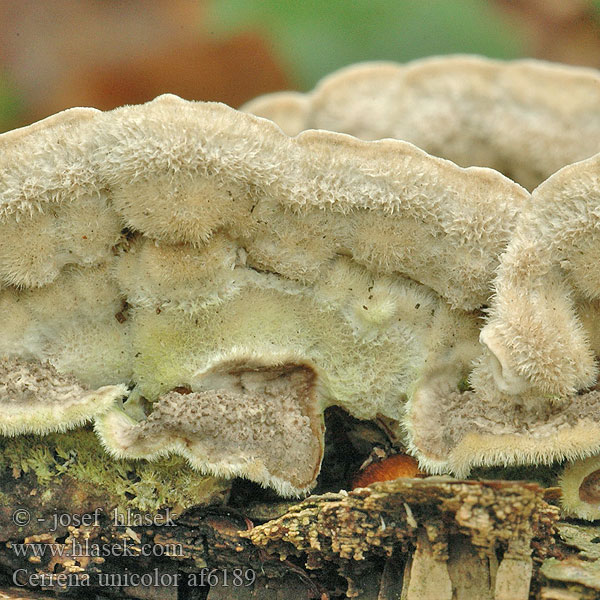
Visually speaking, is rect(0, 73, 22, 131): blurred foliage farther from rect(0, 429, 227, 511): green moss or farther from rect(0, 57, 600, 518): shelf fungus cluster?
rect(0, 429, 227, 511): green moss

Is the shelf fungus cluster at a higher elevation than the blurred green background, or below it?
below

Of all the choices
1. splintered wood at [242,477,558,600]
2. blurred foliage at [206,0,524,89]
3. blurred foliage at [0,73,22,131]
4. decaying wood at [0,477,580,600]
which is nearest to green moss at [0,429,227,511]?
decaying wood at [0,477,580,600]

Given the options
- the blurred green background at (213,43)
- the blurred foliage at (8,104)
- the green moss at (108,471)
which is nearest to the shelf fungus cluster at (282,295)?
the green moss at (108,471)

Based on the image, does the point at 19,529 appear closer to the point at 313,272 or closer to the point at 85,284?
the point at 85,284

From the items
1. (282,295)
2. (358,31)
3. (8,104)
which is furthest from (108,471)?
(358,31)

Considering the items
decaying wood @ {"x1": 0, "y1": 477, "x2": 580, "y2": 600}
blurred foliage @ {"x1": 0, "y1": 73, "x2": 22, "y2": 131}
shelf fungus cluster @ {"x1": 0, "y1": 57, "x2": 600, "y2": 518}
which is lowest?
decaying wood @ {"x1": 0, "y1": 477, "x2": 580, "y2": 600}

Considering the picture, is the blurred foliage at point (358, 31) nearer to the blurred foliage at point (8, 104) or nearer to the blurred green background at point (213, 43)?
the blurred green background at point (213, 43)
